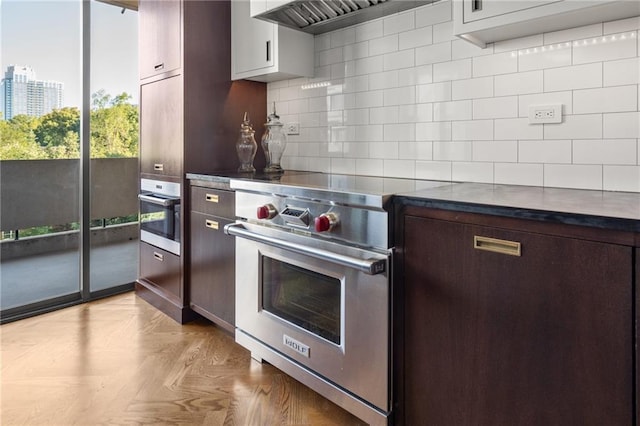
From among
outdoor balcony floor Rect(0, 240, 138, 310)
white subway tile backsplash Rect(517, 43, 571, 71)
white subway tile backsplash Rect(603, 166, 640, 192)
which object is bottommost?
outdoor balcony floor Rect(0, 240, 138, 310)

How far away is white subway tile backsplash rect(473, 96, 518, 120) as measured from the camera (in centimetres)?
188

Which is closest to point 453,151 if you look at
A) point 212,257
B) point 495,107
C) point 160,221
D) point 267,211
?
point 495,107

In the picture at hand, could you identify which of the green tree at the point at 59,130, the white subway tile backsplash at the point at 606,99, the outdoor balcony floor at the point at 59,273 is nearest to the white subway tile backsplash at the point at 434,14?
the white subway tile backsplash at the point at 606,99

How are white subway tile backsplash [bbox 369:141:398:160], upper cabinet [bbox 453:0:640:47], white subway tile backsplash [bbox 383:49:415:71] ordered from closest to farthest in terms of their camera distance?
upper cabinet [bbox 453:0:640:47] < white subway tile backsplash [bbox 383:49:415:71] < white subway tile backsplash [bbox 369:141:398:160]

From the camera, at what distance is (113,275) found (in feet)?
11.2

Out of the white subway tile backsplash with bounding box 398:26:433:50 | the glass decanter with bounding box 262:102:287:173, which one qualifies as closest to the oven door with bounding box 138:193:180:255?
the glass decanter with bounding box 262:102:287:173

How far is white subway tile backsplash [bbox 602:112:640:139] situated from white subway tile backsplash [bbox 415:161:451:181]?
2.16ft

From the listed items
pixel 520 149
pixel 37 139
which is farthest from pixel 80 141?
pixel 520 149

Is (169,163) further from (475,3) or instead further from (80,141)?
(475,3)

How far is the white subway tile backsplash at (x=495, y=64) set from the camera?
1877 millimetres

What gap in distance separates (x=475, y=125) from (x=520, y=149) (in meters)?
0.24

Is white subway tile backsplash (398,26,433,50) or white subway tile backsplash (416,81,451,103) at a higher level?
white subway tile backsplash (398,26,433,50)

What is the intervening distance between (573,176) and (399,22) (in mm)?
1163

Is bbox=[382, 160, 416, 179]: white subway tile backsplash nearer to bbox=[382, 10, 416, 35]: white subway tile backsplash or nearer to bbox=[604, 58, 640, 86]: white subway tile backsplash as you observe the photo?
A: bbox=[382, 10, 416, 35]: white subway tile backsplash
